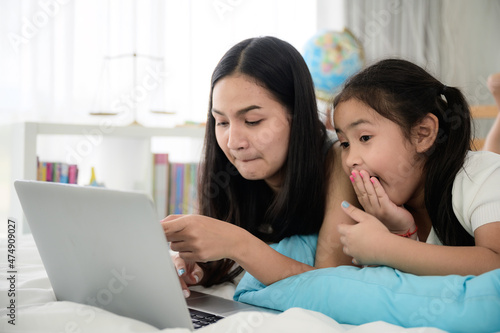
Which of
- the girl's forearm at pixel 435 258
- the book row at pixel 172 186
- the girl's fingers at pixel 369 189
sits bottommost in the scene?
the book row at pixel 172 186

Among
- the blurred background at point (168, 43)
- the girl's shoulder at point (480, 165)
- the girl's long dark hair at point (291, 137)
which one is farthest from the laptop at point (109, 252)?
the blurred background at point (168, 43)

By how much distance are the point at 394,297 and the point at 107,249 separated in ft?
1.34

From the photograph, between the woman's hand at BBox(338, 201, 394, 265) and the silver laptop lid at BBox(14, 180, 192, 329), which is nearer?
the silver laptop lid at BBox(14, 180, 192, 329)

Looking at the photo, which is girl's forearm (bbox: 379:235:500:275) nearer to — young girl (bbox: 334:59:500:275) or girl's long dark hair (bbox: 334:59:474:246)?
young girl (bbox: 334:59:500:275)

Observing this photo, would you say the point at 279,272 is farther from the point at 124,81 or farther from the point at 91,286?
the point at 124,81

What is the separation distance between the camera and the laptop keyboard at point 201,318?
2.56 ft

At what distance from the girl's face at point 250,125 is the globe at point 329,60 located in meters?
1.72

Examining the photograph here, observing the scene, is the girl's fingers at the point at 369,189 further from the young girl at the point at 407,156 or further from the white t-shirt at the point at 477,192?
the white t-shirt at the point at 477,192

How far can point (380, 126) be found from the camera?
1057 mm

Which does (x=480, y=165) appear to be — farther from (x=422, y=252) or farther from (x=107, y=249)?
(x=107, y=249)

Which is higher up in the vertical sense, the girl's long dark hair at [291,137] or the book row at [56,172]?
the girl's long dark hair at [291,137]

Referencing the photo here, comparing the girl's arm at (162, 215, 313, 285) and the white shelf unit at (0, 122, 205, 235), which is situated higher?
the girl's arm at (162, 215, 313, 285)

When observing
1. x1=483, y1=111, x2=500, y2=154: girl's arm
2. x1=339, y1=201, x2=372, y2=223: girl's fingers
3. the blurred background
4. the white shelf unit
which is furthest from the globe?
x1=339, y1=201, x2=372, y2=223: girl's fingers

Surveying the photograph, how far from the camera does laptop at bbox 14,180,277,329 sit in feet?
2.16
